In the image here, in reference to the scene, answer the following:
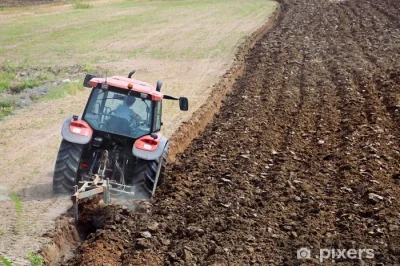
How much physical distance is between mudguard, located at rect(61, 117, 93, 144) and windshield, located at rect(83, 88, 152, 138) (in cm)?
20

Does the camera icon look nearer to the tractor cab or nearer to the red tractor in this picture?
the red tractor

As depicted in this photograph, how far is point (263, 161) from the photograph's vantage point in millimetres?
11781

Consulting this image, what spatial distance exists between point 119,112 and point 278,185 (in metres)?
2.48

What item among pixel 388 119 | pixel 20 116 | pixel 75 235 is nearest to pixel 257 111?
pixel 388 119

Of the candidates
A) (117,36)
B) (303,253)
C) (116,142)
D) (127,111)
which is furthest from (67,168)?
(117,36)

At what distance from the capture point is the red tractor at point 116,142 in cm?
997

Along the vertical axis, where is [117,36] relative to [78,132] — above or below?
below

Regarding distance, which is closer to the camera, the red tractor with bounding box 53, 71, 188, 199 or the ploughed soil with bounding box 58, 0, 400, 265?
the ploughed soil with bounding box 58, 0, 400, 265

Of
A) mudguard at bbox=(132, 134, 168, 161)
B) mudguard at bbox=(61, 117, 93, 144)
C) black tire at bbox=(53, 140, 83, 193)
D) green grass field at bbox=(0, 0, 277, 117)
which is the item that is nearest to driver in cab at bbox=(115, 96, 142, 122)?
mudguard at bbox=(132, 134, 168, 161)

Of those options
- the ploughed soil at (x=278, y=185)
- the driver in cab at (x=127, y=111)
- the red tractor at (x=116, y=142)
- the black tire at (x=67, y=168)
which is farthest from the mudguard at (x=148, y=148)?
the black tire at (x=67, y=168)

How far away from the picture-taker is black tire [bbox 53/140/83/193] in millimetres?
9898

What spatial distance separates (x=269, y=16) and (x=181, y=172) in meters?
25.8

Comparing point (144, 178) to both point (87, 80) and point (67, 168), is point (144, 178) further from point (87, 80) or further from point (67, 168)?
point (87, 80)

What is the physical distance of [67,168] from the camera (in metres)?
9.88
